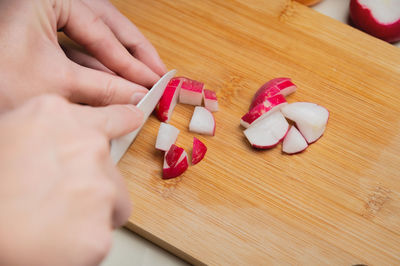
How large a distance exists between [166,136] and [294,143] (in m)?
0.41

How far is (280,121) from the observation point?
129 centimetres

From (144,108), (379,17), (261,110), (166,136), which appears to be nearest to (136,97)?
(144,108)

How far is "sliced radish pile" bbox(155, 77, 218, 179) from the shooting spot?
46.8 inches

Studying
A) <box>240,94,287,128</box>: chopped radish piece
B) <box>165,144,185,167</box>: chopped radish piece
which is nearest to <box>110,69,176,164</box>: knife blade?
<box>165,144,185,167</box>: chopped radish piece

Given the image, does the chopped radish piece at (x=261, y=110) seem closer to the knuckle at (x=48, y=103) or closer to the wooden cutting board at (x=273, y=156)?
the wooden cutting board at (x=273, y=156)

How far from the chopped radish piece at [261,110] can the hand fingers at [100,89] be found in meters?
0.34

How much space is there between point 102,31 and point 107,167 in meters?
0.58

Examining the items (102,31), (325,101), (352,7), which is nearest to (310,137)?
(325,101)

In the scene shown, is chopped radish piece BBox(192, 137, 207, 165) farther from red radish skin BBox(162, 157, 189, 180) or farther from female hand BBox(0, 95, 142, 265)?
female hand BBox(0, 95, 142, 265)

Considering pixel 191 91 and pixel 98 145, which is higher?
pixel 98 145

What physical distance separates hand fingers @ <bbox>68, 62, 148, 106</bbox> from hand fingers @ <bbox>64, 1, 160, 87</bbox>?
0.08 m

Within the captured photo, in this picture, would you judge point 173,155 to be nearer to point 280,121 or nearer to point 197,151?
point 197,151

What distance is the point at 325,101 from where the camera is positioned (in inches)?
53.7

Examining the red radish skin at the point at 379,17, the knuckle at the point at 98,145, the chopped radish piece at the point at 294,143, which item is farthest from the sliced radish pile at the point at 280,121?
the knuckle at the point at 98,145
